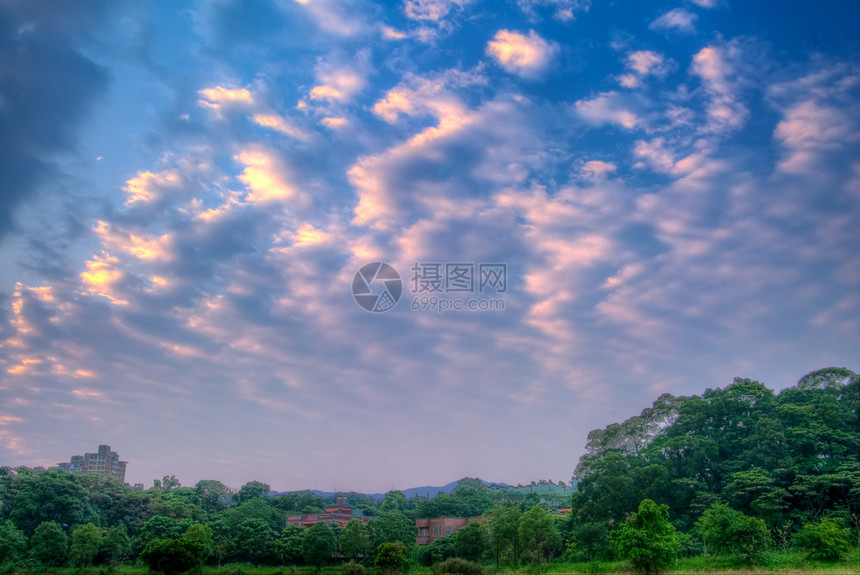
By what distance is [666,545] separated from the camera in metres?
25.4

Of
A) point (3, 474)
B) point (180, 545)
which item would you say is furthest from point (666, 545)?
point (3, 474)

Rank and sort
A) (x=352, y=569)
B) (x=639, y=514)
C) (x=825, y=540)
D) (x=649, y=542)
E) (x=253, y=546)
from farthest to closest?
(x=253, y=546)
(x=352, y=569)
(x=639, y=514)
(x=825, y=540)
(x=649, y=542)

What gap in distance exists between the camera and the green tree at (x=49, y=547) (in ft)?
117

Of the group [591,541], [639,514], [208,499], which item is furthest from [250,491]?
[639,514]

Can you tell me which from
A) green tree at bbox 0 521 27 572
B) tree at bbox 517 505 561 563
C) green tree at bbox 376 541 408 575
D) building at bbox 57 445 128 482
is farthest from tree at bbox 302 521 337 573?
building at bbox 57 445 128 482

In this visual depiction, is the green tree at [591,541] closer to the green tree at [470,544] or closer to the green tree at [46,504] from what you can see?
the green tree at [470,544]

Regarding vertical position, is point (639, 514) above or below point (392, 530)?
above

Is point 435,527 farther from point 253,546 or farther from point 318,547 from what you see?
point 253,546

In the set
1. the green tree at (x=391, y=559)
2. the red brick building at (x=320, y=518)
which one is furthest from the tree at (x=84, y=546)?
the green tree at (x=391, y=559)

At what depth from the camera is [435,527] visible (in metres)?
48.8

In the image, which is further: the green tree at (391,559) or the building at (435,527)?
the building at (435,527)

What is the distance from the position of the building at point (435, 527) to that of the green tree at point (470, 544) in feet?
45.1

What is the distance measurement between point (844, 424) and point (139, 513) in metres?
48.2

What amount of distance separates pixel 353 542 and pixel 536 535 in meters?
11.2
